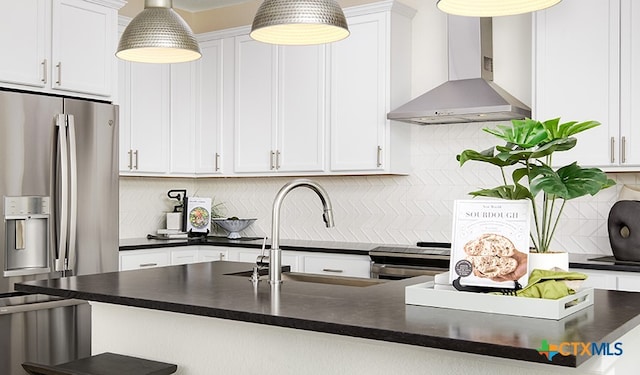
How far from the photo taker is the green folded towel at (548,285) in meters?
2.02

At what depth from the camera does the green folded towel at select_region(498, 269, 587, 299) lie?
6.62 ft

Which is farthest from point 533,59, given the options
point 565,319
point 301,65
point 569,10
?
point 565,319

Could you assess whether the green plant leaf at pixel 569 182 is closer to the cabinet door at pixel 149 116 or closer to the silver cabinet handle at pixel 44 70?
the silver cabinet handle at pixel 44 70

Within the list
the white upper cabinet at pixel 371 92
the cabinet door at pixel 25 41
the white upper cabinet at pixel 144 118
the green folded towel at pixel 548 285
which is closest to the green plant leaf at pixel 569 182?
the green folded towel at pixel 548 285

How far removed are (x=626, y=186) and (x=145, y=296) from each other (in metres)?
2.98

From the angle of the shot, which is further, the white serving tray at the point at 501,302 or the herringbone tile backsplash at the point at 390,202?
the herringbone tile backsplash at the point at 390,202

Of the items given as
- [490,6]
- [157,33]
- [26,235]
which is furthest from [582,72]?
[26,235]

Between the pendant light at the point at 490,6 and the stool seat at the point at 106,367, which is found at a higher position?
the pendant light at the point at 490,6

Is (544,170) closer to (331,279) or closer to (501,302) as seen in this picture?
(501,302)

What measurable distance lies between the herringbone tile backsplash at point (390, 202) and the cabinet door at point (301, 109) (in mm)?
375

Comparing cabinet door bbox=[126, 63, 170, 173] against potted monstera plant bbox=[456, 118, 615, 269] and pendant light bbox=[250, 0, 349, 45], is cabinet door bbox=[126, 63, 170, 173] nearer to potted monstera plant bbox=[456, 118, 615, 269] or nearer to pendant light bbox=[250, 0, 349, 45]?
pendant light bbox=[250, 0, 349, 45]

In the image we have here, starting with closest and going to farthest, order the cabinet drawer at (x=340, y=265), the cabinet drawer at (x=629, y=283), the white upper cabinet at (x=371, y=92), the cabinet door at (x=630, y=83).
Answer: the cabinet drawer at (x=629, y=283) → the cabinet door at (x=630, y=83) → the cabinet drawer at (x=340, y=265) → the white upper cabinet at (x=371, y=92)

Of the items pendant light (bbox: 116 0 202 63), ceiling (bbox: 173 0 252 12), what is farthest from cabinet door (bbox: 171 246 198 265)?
pendant light (bbox: 116 0 202 63)

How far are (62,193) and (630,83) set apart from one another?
3290 mm
